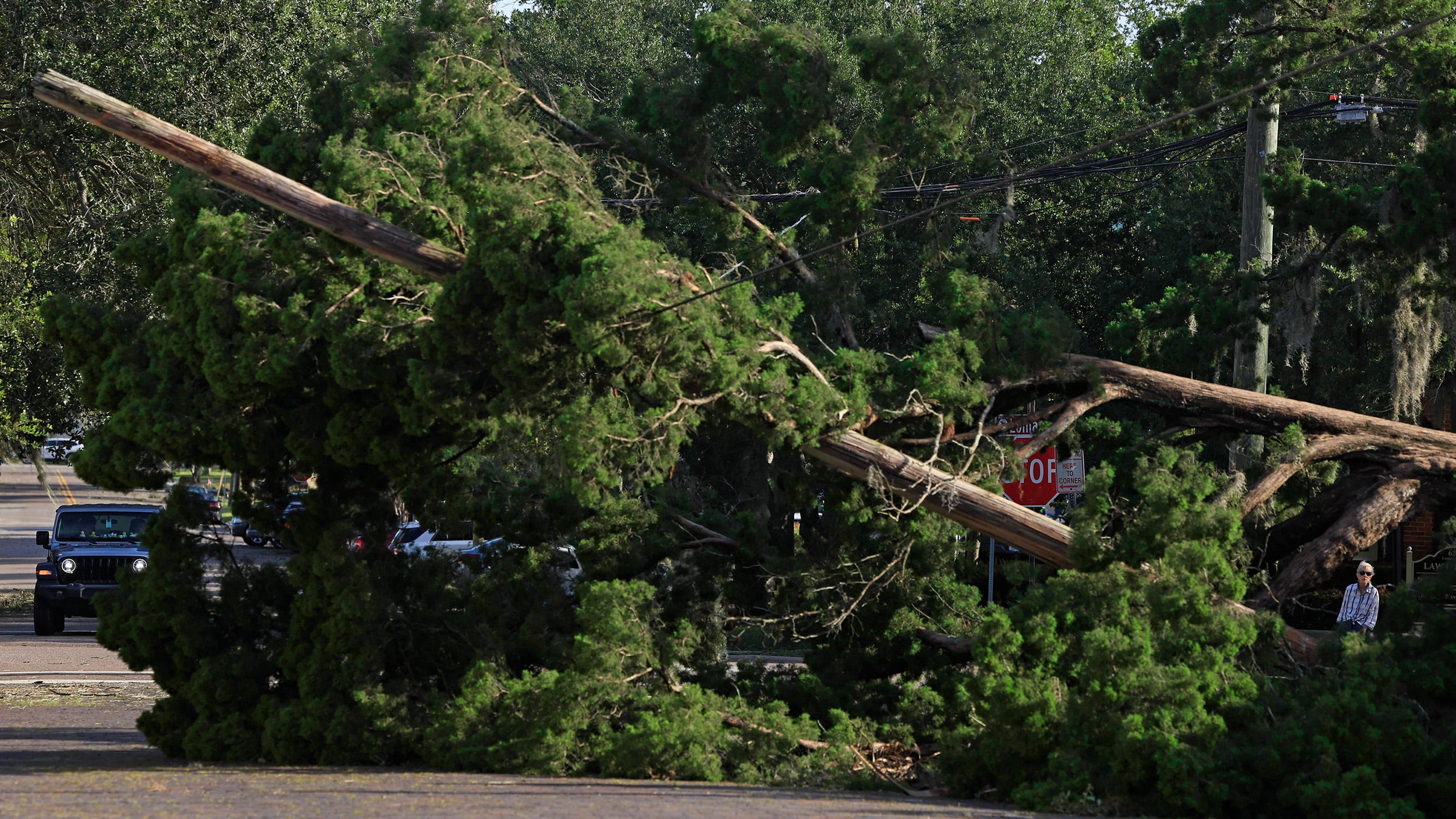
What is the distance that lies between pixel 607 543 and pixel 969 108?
217 inches

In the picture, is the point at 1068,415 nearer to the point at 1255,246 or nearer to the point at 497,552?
the point at 497,552

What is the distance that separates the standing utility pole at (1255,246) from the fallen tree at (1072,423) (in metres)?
2.19

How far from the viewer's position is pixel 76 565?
21578 millimetres

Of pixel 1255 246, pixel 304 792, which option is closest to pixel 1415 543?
pixel 1255 246

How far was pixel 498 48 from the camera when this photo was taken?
13.0 m

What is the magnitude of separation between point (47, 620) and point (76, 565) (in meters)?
1.21

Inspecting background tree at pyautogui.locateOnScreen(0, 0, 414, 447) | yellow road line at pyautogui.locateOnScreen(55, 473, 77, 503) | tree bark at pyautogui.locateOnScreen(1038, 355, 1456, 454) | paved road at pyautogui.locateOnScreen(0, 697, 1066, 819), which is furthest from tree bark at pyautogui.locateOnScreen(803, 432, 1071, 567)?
yellow road line at pyautogui.locateOnScreen(55, 473, 77, 503)

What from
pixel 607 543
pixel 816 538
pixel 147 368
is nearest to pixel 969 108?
pixel 816 538

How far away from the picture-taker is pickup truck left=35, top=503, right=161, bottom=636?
21.5 m

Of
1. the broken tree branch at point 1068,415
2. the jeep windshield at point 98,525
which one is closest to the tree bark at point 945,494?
the broken tree branch at point 1068,415

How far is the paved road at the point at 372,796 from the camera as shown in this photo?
29.2 feet

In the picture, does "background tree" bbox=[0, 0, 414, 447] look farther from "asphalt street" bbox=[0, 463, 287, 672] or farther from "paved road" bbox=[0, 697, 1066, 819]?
"paved road" bbox=[0, 697, 1066, 819]

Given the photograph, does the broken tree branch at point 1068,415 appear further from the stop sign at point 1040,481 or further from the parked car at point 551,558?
the parked car at point 551,558

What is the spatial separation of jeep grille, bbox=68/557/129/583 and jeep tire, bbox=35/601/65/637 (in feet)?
2.56
